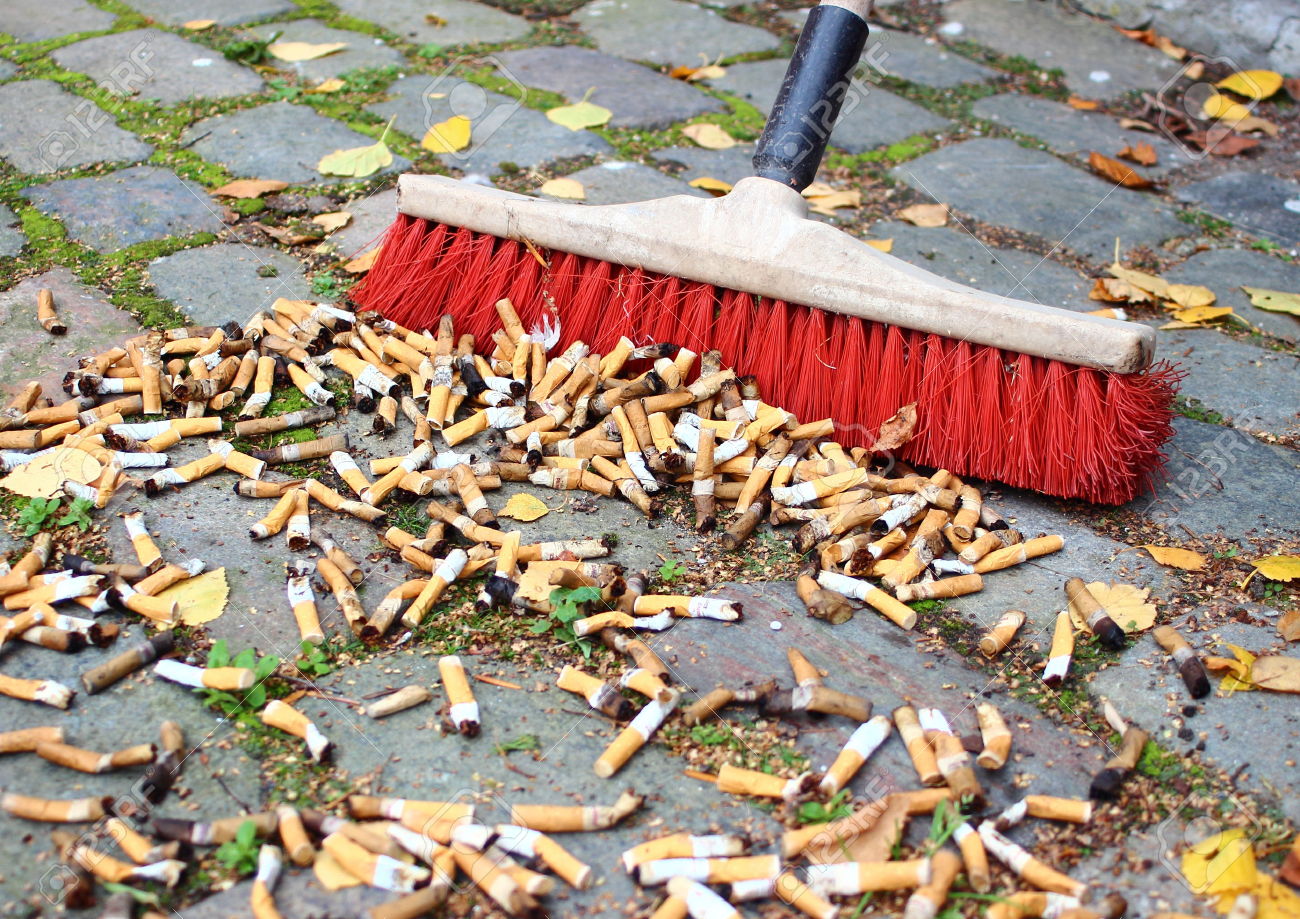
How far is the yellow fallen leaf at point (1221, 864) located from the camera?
1.81 m

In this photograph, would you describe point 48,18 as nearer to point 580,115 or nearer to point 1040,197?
point 580,115

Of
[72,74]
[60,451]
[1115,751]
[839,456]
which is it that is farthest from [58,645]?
[72,74]

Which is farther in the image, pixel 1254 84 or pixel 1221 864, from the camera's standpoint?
pixel 1254 84

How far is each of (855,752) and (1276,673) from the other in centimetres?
95

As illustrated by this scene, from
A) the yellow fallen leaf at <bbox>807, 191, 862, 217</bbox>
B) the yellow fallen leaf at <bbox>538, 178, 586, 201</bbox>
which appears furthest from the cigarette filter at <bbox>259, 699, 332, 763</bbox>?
the yellow fallen leaf at <bbox>807, 191, 862, 217</bbox>

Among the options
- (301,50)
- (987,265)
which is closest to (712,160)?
(987,265)

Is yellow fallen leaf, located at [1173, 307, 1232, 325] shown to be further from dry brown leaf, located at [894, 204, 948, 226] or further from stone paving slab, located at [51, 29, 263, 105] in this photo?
stone paving slab, located at [51, 29, 263, 105]

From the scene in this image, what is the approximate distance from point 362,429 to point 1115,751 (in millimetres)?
2117

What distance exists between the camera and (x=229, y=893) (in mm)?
1774

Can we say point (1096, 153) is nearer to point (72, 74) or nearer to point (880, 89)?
point (880, 89)

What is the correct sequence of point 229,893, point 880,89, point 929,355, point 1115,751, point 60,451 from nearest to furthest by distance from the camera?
point 229,893 → point 1115,751 → point 60,451 → point 929,355 → point 880,89

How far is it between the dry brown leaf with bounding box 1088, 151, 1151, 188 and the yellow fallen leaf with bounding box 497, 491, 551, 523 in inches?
127

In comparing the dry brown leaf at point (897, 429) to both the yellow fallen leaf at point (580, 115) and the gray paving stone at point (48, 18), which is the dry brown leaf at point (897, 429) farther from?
the gray paving stone at point (48, 18)

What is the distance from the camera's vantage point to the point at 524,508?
2.79 m
